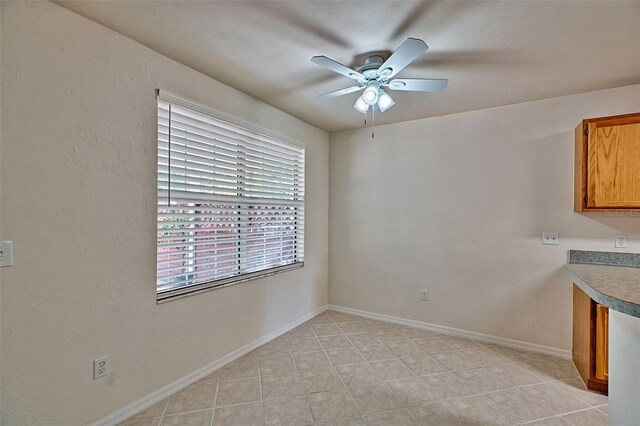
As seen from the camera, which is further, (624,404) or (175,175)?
(175,175)

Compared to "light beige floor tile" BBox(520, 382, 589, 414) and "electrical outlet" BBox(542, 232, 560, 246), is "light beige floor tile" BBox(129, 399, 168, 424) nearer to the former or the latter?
"light beige floor tile" BBox(520, 382, 589, 414)

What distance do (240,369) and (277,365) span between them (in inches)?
12.1

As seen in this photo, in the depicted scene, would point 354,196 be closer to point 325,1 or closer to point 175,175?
point 175,175

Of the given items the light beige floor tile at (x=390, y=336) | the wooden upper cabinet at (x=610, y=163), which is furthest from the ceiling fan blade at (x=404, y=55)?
the light beige floor tile at (x=390, y=336)

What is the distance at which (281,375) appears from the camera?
239 cm

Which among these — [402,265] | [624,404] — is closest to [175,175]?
[402,265]

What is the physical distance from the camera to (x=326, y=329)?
3361 mm

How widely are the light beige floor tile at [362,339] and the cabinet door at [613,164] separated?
2.26 m

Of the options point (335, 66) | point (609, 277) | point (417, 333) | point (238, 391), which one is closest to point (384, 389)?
point (238, 391)

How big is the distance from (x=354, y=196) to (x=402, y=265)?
3.47ft

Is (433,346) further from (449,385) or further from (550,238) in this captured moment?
(550,238)

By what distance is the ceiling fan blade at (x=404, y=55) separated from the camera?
1.55 metres

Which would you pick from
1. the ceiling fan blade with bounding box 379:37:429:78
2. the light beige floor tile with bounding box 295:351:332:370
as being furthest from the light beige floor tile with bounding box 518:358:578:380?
the ceiling fan blade with bounding box 379:37:429:78

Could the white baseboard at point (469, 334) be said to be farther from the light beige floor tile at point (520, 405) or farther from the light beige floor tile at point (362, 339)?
the light beige floor tile at point (520, 405)
